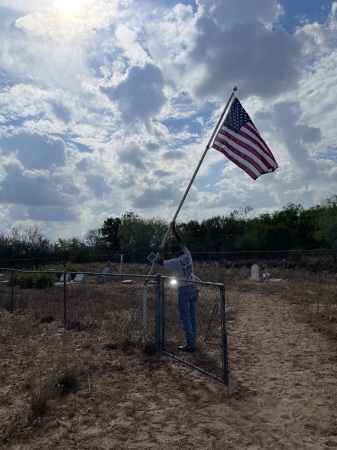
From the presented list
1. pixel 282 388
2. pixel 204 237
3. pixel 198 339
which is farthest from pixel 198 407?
pixel 204 237

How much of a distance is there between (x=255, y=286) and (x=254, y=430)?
18.4 meters

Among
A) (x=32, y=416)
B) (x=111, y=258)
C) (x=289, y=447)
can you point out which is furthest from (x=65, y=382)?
(x=111, y=258)

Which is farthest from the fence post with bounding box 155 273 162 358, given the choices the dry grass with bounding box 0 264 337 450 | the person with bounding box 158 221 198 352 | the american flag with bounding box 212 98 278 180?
the american flag with bounding box 212 98 278 180

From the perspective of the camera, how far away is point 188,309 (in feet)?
28.3

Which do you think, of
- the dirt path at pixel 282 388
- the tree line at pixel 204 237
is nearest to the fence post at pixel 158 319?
the dirt path at pixel 282 388

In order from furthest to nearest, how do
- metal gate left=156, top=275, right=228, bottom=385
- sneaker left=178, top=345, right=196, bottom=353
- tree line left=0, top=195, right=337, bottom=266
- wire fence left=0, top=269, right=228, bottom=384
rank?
tree line left=0, top=195, right=337, bottom=266 < sneaker left=178, top=345, right=196, bottom=353 < wire fence left=0, top=269, right=228, bottom=384 < metal gate left=156, top=275, right=228, bottom=385

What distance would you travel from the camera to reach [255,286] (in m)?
23.4

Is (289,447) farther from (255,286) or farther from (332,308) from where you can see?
(255,286)

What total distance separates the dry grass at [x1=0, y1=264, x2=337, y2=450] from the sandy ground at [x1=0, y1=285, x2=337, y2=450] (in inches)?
0.6

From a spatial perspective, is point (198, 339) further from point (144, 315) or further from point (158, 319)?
point (158, 319)

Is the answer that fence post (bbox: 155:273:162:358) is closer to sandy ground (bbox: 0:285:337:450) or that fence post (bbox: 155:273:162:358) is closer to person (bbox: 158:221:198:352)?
sandy ground (bbox: 0:285:337:450)

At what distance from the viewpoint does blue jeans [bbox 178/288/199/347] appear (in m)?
8.60

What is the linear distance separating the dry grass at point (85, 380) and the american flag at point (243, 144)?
3.70m

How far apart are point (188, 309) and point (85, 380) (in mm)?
2185
